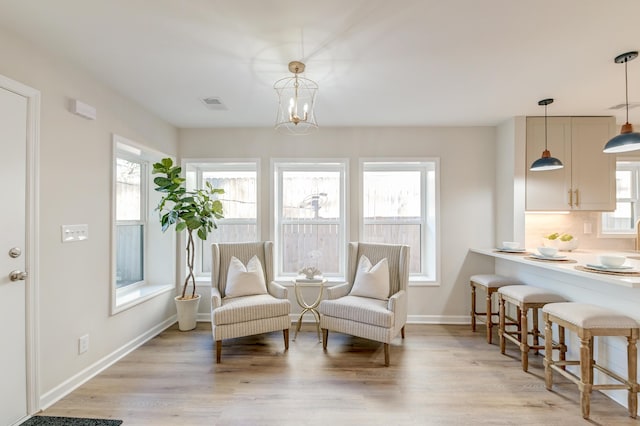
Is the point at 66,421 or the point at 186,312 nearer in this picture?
the point at 66,421

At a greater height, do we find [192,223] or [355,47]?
[355,47]

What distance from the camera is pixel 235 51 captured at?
217 centimetres

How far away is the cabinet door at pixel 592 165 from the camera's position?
3.53m

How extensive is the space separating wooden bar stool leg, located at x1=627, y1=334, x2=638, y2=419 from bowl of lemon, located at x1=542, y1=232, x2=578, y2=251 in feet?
5.37

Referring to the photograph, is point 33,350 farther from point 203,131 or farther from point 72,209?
point 203,131

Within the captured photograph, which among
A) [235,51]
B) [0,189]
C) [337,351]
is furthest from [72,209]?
[337,351]

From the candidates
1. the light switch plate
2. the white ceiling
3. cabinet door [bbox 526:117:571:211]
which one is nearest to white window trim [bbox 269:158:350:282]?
the white ceiling

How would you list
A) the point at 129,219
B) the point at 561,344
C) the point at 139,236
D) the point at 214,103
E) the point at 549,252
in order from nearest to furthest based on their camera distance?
1. the point at 561,344
2. the point at 549,252
3. the point at 214,103
4. the point at 129,219
5. the point at 139,236

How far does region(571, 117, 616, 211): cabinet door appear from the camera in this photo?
3.53 meters

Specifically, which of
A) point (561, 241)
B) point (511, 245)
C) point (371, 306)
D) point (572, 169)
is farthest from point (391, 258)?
point (572, 169)

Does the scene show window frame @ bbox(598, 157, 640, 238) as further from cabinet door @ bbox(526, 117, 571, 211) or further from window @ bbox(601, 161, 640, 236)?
cabinet door @ bbox(526, 117, 571, 211)

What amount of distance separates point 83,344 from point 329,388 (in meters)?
1.98

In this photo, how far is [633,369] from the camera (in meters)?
2.00

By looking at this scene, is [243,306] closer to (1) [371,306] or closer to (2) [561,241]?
(1) [371,306]
